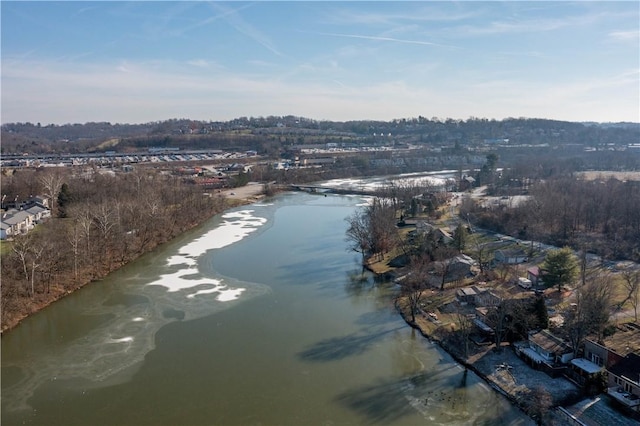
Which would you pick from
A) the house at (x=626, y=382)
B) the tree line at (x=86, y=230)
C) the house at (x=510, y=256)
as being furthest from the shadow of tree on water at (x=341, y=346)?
the tree line at (x=86, y=230)

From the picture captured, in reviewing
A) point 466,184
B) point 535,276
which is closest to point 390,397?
point 535,276

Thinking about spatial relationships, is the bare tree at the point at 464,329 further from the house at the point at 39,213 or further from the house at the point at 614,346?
the house at the point at 39,213

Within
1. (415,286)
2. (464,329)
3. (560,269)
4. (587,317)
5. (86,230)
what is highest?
(86,230)

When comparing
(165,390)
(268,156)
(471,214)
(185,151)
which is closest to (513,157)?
(268,156)

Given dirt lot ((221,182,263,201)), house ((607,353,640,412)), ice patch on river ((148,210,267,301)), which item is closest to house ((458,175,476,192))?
dirt lot ((221,182,263,201))

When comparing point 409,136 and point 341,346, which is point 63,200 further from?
point 409,136

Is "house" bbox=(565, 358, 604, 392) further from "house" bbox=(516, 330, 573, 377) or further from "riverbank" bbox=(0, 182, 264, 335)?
"riverbank" bbox=(0, 182, 264, 335)
